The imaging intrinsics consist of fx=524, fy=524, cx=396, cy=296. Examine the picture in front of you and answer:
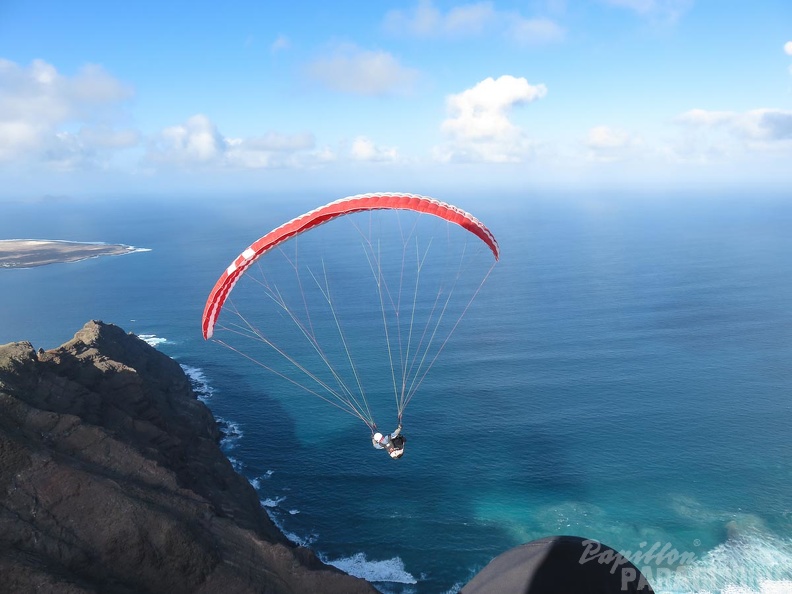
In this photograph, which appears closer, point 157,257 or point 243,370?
point 243,370

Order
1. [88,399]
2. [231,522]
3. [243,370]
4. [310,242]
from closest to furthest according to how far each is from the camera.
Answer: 1. [231,522]
2. [88,399]
3. [243,370]
4. [310,242]

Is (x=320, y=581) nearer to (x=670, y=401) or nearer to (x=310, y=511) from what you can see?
(x=310, y=511)

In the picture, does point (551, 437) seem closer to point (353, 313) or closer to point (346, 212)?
point (346, 212)

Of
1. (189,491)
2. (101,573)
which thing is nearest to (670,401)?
(189,491)

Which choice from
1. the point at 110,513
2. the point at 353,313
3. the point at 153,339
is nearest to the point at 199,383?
the point at 153,339

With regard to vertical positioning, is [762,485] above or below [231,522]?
below

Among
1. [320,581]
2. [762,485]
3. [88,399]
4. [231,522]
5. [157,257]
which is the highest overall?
[157,257]
